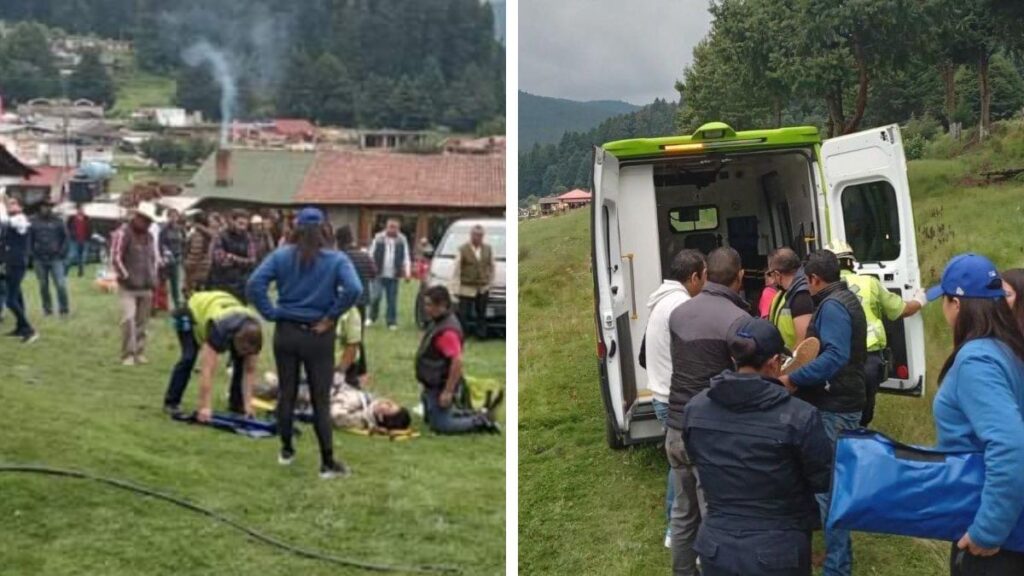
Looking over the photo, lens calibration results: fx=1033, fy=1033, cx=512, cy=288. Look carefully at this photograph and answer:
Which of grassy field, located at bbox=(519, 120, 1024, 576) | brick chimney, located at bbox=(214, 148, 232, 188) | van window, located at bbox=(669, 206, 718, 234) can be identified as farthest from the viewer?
van window, located at bbox=(669, 206, 718, 234)

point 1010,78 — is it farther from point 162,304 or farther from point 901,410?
point 162,304

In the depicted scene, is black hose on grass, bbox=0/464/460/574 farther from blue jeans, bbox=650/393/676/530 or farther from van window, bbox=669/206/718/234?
van window, bbox=669/206/718/234

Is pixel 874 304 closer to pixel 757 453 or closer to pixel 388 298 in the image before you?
pixel 757 453

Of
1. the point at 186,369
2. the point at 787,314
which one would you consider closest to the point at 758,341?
the point at 787,314

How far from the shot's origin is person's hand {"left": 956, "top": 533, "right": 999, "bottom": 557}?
2.26 metres

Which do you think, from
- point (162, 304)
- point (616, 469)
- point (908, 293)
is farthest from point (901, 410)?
point (162, 304)

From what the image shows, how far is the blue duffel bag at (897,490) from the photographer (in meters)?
2.35

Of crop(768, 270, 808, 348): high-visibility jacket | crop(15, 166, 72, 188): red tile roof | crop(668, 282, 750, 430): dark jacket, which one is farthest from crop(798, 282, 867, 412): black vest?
crop(15, 166, 72, 188): red tile roof

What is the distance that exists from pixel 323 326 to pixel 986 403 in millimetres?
2555

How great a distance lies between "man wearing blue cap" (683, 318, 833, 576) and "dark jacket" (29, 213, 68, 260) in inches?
102

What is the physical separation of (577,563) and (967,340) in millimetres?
1861

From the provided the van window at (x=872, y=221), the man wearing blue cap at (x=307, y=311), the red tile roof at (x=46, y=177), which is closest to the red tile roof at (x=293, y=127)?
the man wearing blue cap at (x=307, y=311)

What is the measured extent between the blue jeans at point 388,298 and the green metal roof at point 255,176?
51 centimetres

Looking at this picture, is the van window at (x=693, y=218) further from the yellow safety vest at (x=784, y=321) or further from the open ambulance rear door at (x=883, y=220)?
the yellow safety vest at (x=784, y=321)
